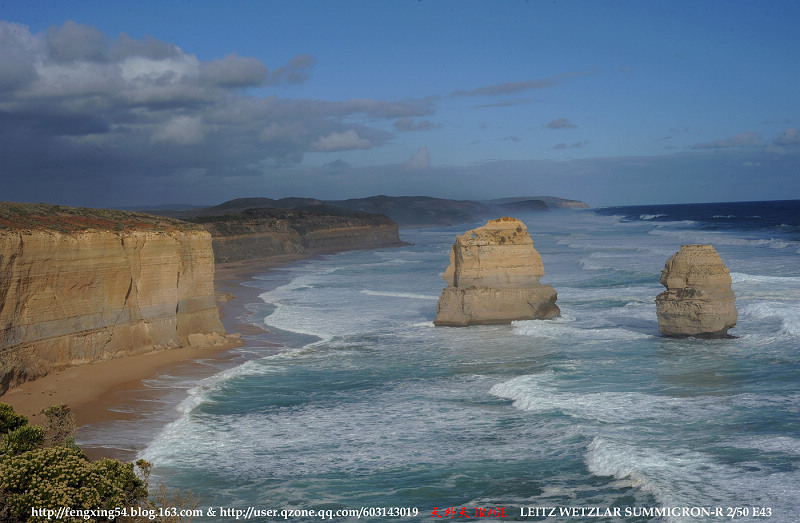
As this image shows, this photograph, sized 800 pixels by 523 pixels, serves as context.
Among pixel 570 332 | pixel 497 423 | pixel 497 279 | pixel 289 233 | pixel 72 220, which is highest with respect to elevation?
pixel 72 220

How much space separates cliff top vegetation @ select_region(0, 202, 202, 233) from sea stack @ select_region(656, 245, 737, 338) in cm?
1597

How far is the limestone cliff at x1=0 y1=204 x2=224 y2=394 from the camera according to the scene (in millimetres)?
18719

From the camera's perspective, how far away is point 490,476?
12.2 m

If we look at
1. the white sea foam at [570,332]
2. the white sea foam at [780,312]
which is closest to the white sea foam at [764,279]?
the white sea foam at [780,312]

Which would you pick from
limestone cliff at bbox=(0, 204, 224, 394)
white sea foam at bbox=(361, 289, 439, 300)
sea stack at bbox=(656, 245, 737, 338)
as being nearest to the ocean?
sea stack at bbox=(656, 245, 737, 338)

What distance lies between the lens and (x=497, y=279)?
2611 centimetres

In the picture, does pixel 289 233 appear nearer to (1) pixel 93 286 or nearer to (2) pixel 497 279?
(2) pixel 497 279

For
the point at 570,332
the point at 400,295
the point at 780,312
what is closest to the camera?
the point at 570,332

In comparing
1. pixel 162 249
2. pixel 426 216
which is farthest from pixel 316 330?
pixel 426 216

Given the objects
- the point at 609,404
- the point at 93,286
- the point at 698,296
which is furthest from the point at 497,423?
the point at 93,286

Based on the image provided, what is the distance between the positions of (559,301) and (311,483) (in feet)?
70.5

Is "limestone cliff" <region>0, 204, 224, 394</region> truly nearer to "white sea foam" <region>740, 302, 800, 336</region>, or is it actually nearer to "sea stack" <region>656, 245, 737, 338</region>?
"sea stack" <region>656, 245, 737, 338</region>

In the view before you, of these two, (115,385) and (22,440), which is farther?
(115,385)

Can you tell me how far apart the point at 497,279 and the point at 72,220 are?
14.0m
